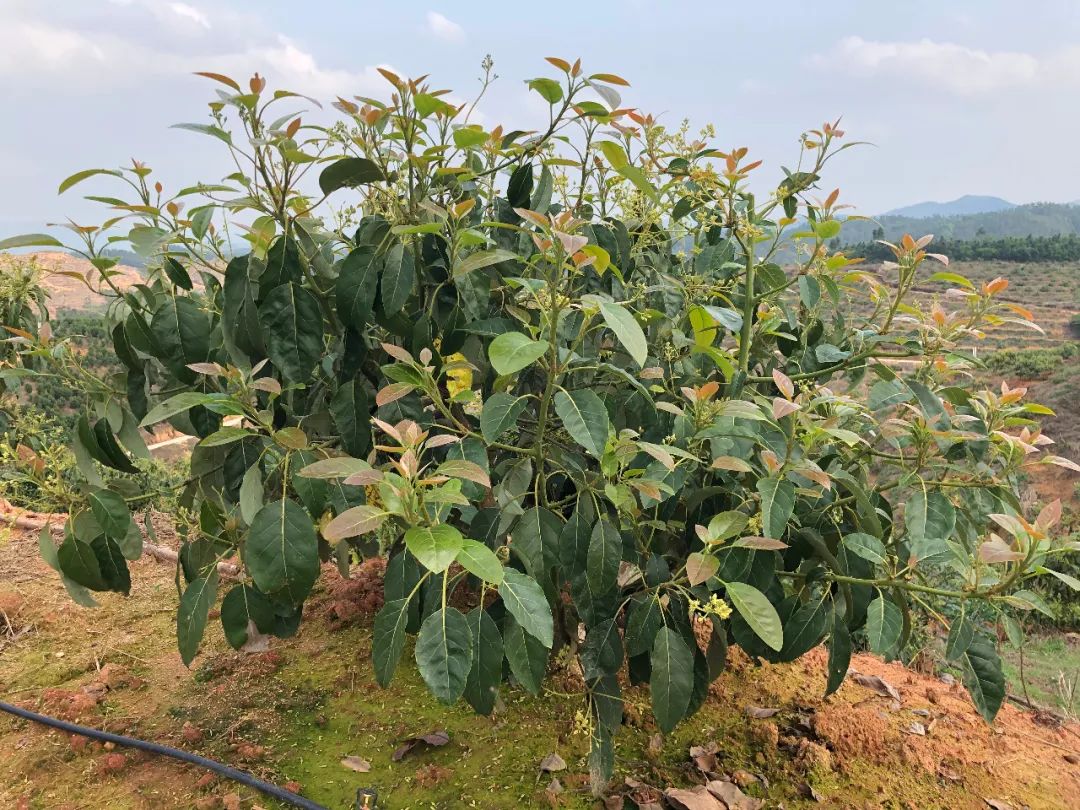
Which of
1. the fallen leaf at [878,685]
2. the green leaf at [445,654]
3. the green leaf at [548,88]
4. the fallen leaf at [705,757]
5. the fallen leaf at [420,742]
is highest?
the green leaf at [548,88]

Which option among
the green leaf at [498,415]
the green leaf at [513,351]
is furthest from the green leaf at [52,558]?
the green leaf at [513,351]

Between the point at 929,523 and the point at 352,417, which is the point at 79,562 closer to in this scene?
the point at 352,417

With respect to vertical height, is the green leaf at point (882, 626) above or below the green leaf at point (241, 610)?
above

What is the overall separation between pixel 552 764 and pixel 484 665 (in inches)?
35.1

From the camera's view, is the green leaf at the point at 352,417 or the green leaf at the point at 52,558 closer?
the green leaf at the point at 352,417

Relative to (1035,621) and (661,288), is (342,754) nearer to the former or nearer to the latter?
(661,288)

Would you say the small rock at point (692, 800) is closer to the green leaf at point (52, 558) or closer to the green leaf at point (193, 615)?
the green leaf at point (193, 615)

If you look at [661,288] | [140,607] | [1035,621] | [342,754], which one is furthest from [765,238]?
[1035,621]

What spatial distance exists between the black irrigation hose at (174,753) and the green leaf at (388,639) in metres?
0.88

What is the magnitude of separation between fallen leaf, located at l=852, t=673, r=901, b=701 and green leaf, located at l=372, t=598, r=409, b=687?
1991mm

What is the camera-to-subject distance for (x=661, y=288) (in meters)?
1.84

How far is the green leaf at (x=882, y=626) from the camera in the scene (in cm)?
142

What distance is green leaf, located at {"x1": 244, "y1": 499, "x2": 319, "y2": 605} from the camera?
1.33m

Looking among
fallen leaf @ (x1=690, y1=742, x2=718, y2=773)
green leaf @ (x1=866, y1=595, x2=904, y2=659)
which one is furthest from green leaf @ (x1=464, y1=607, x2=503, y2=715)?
fallen leaf @ (x1=690, y1=742, x2=718, y2=773)
